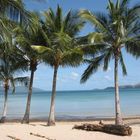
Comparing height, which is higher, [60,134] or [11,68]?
[11,68]

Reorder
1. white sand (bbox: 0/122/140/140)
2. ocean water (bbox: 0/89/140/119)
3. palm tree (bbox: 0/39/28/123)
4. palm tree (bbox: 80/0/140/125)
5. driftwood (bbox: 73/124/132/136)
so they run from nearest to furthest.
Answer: white sand (bbox: 0/122/140/140)
driftwood (bbox: 73/124/132/136)
palm tree (bbox: 80/0/140/125)
palm tree (bbox: 0/39/28/123)
ocean water (bbox: 0/89/140/119)

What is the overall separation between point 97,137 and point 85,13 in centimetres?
702

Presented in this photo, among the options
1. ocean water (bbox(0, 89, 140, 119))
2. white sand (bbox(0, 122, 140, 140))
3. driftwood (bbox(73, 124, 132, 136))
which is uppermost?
ocean water (bbox(0, 89, 140, 119))

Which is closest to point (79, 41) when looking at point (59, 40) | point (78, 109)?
point (59, 40)

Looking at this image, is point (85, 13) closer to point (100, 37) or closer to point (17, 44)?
point (100, 37)

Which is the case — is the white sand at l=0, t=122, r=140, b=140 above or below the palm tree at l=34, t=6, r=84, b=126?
below

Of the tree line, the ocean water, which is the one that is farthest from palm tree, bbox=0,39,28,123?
the ocean water

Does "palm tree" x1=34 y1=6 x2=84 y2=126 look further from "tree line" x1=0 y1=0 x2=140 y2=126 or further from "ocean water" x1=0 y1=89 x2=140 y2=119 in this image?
"ocean water" x1=0 y1=89 x2=140 y2=119

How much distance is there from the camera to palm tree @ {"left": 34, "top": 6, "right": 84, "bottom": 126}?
891 inches

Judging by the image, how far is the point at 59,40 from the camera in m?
22.1

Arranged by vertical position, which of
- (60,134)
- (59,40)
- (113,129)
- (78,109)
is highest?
(59,40)

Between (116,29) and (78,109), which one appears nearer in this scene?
(116,29)

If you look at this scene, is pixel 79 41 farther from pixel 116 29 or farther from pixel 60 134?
pixel 60 134

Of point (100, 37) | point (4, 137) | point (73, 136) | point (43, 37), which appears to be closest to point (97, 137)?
point (73, 136)
